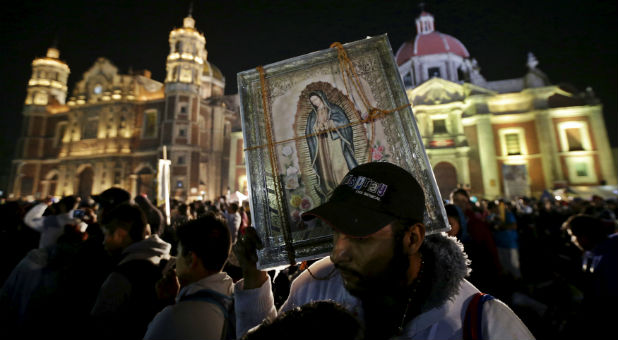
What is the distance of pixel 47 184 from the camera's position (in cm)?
3275

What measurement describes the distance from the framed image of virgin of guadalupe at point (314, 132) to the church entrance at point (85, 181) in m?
39.2

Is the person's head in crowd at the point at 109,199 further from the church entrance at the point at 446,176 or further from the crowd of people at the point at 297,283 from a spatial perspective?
the church entrance at the point at 446,176

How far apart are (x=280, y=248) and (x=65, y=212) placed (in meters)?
5.04

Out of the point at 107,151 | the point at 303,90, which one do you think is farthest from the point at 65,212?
the point at 107,151

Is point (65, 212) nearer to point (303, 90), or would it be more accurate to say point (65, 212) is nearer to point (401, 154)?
point (303, 90)

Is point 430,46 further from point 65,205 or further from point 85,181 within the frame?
point 85,181

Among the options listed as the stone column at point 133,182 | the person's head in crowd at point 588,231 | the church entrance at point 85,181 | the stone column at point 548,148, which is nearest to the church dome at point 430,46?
the stone column at point 548,148

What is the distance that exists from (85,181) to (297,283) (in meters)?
40.5

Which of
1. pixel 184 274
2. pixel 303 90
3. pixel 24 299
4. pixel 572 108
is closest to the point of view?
pixel 303 90

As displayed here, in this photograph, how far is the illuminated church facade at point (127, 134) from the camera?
31.0 metres

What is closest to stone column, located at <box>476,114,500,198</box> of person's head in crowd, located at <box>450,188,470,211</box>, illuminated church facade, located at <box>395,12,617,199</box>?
illuminated church facade, located at <box>395,12,617,199</box>

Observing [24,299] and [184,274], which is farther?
[24,299]

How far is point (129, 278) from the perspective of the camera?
248cm

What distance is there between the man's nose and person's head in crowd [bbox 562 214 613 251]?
14.6 feet
